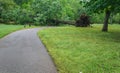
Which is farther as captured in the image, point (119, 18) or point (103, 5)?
point (119, 18)

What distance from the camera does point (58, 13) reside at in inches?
1443

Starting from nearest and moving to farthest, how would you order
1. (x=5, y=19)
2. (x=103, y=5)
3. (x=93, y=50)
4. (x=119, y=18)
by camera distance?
(x=93, y=50) < (x=103, y=5) < (x=5, y=19) < (x=119, y=18)

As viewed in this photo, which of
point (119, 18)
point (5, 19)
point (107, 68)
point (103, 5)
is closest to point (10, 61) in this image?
point (107, 68)

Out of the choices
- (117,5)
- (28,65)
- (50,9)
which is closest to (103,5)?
(117,5)

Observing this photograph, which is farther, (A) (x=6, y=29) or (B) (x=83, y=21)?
(B) (x=83, y=21)

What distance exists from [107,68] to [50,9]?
28.2m

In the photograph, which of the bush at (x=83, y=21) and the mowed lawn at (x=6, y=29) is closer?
the mowed lawn at (x=6, y=29)

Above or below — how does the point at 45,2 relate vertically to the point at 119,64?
above

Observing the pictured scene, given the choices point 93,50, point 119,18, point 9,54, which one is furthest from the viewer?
point 119,18

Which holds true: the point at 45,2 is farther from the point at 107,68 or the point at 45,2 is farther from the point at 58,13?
the point at 107,68

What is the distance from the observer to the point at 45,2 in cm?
3628

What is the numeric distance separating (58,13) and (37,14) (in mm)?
3437

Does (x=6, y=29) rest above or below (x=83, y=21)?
below

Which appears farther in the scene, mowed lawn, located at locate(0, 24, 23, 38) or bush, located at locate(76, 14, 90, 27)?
bush, located at locate(76, 14, 90, 27)
